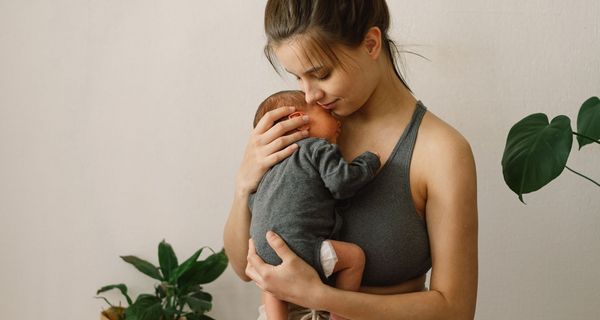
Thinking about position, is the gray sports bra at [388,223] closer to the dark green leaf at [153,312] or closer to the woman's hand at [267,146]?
the woman's hand at [267,146]

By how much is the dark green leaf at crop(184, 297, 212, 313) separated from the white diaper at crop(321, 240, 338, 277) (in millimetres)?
968

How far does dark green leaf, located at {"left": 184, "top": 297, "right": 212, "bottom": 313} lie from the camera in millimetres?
2234

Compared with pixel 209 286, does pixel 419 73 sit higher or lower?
higher

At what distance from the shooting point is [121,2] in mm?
2322

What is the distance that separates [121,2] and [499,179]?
134 centimetres

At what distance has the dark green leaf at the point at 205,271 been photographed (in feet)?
7.45

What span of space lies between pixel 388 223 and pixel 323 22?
418 millimetres

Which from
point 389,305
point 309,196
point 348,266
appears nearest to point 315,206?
point 309,196

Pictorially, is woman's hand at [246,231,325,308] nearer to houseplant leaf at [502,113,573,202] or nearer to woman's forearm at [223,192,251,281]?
woman's forearm at [223,192,251,281]

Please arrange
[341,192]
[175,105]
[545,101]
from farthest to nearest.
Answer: [175,105] < [545,101] < [341,192]

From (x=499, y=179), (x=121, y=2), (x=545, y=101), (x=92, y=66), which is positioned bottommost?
(x=499, y=179)

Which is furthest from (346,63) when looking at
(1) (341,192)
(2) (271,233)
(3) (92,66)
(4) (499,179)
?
(3) (92,66)

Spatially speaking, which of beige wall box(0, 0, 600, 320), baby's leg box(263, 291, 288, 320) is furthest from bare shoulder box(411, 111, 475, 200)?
beige wall box(0, 0, 600, 320)

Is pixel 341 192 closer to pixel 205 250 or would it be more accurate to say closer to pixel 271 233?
pixel 271 233
